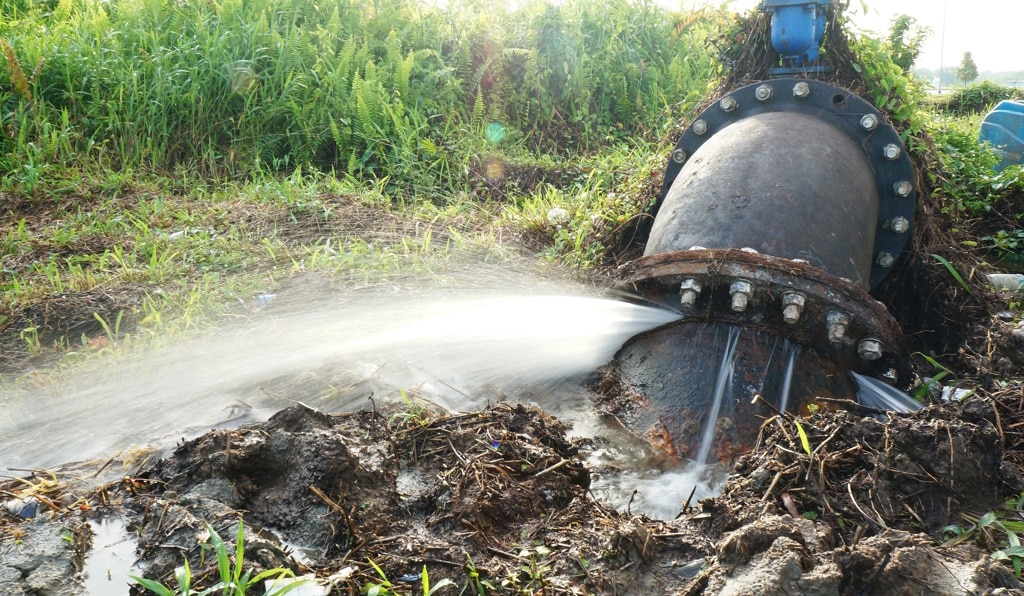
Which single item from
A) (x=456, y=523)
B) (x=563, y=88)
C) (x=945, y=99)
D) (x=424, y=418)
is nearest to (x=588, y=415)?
(x=424, y=418)

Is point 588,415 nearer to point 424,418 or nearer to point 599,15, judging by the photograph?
point 424,418

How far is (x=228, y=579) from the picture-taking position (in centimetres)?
174

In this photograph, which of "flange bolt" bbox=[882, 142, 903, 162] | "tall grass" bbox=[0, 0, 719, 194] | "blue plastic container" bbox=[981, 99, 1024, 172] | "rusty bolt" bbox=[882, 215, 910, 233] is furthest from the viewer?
"blue plastic container" bbox=[981, 99, 1024, 172]

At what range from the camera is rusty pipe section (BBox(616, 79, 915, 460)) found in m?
2.64

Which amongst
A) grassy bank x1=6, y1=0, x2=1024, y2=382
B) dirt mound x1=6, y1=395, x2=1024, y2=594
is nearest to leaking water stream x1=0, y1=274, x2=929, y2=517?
dirt mound x1=6, y1=395, x2=1024, y2=594

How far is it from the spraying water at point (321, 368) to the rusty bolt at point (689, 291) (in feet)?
0.62

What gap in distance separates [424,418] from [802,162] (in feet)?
5.64

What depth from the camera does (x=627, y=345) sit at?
3029mm

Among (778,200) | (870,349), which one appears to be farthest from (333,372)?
(870,349)

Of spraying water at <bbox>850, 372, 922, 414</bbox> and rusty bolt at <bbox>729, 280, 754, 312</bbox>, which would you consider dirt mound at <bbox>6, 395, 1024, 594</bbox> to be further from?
spraying water at <bbox>850, 372, 922, 414</bbox>

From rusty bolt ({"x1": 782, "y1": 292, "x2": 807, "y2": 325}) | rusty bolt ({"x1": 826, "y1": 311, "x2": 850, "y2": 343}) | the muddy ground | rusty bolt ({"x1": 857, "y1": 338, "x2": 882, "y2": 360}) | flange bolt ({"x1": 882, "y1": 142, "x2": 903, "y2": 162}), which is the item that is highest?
flange bolt ({"x1": 882, "y1": 142, "x2": 903, "y2": 162})

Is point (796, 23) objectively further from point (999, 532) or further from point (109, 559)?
point (109, 559)

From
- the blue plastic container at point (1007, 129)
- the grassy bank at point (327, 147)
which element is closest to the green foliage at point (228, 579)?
the grassy bank at point (327, 147)

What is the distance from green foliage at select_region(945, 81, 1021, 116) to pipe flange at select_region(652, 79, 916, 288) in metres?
10.9
